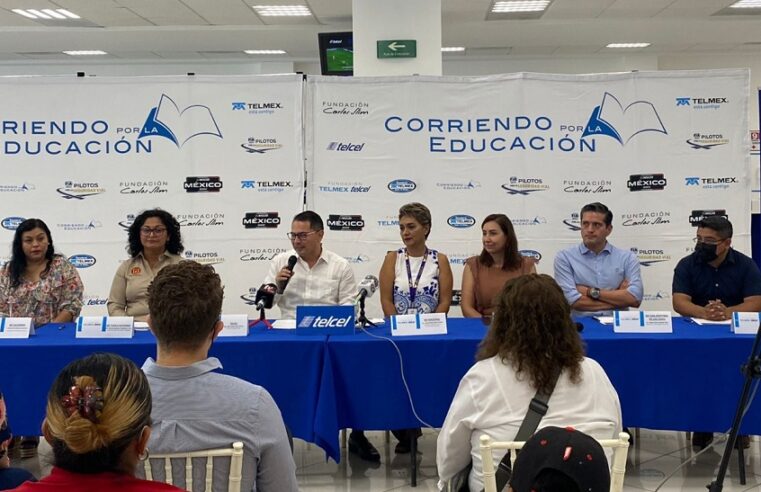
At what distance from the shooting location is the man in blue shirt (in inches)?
161

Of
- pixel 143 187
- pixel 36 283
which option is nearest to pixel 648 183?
pixel 143 187

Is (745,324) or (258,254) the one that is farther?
(258,254)

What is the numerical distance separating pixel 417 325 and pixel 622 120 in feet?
8.22

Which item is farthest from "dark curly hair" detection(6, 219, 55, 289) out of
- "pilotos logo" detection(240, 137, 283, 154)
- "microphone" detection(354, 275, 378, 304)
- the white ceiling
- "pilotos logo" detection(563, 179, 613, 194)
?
the white ceiling

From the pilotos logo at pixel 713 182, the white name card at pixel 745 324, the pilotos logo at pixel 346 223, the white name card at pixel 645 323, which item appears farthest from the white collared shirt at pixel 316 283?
the pilotos logo at pixel 713 182

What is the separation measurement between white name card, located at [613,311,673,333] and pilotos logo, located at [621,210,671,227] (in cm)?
176

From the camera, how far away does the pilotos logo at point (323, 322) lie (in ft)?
10.4

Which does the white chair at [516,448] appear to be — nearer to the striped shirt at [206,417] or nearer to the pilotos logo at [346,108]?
the striped shirt at [206,417]

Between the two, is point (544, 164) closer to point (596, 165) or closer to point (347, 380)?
point (596, 165)

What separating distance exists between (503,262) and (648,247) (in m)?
1.32

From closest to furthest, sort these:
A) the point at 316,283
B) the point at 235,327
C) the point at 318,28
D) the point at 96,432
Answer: the point at 96,432, the point at 235,327, the point at 316,283, the point at 318,28

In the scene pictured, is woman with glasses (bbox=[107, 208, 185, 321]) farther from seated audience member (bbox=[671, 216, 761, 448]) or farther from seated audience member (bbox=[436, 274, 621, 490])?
seated audience member (bbox=[671, 216, 761, 448])

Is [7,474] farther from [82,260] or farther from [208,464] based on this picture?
[82,260]

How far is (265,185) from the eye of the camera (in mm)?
4824
